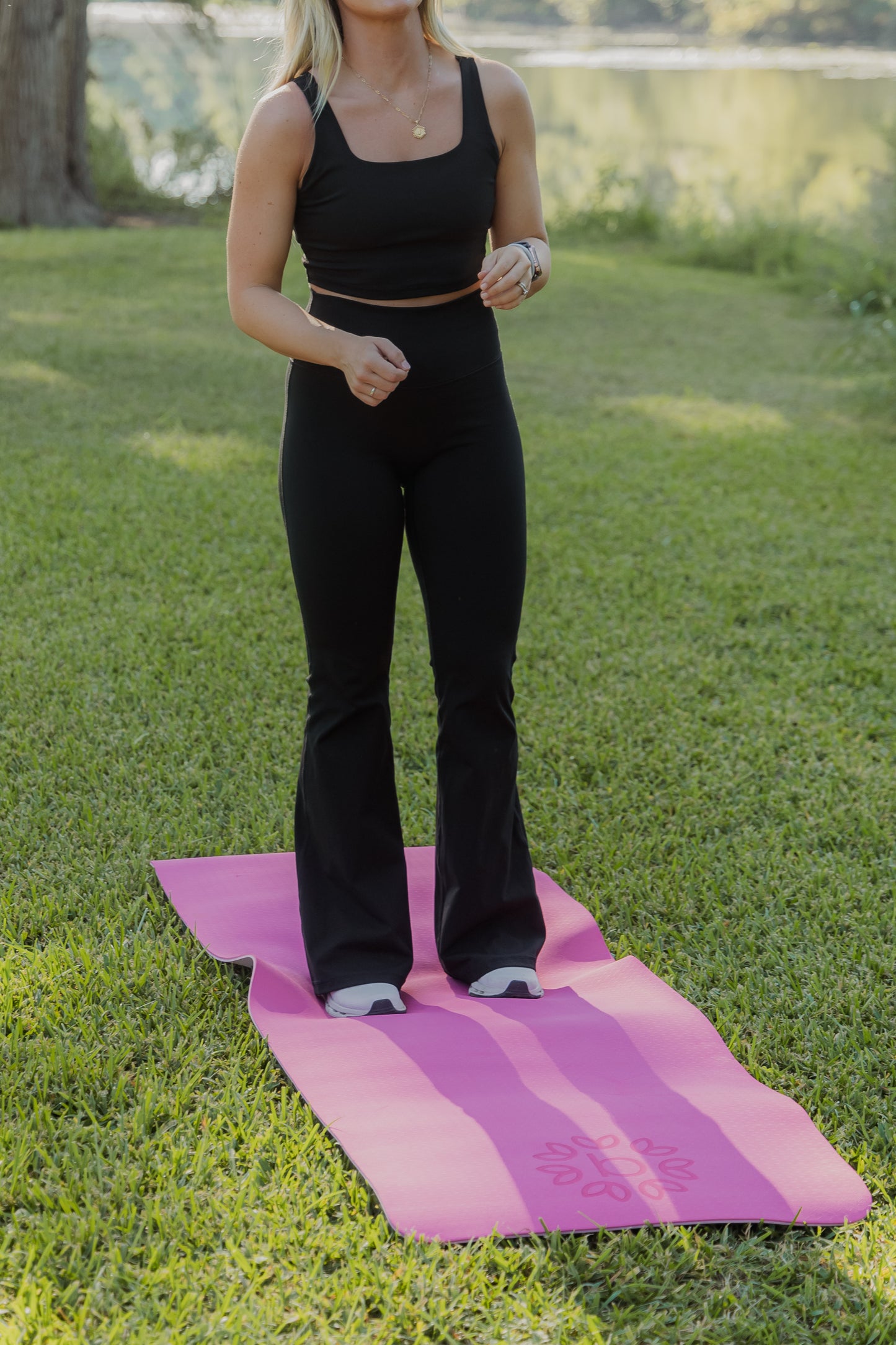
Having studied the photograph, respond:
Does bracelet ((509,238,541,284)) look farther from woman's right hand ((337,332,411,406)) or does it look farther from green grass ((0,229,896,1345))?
green grass ((0,229,896,1345))

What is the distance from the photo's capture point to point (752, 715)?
12.3 feet

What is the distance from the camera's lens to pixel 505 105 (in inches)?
87.6

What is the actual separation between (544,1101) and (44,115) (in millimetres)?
11861

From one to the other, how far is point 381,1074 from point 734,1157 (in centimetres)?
59

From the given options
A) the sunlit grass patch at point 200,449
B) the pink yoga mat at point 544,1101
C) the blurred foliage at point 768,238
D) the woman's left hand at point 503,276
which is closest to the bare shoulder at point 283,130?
the woman's left hand at point 503,276

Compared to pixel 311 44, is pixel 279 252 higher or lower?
lower

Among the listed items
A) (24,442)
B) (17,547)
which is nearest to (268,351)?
(24,442)

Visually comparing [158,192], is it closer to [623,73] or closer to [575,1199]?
[575,1199]

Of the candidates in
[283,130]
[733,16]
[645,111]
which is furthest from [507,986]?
[733,16]

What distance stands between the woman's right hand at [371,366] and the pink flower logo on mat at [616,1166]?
48.3 inches

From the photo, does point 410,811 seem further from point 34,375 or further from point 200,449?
point 34,375

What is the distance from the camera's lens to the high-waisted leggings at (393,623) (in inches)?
87.7

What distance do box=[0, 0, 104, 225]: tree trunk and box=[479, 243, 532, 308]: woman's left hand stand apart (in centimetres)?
1055

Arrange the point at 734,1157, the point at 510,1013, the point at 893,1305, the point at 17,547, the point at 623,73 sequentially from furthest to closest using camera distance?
the point at 623,73, the point at 17,547, the point at 510,1013, the point at 734,1157, the point at 893,1305
